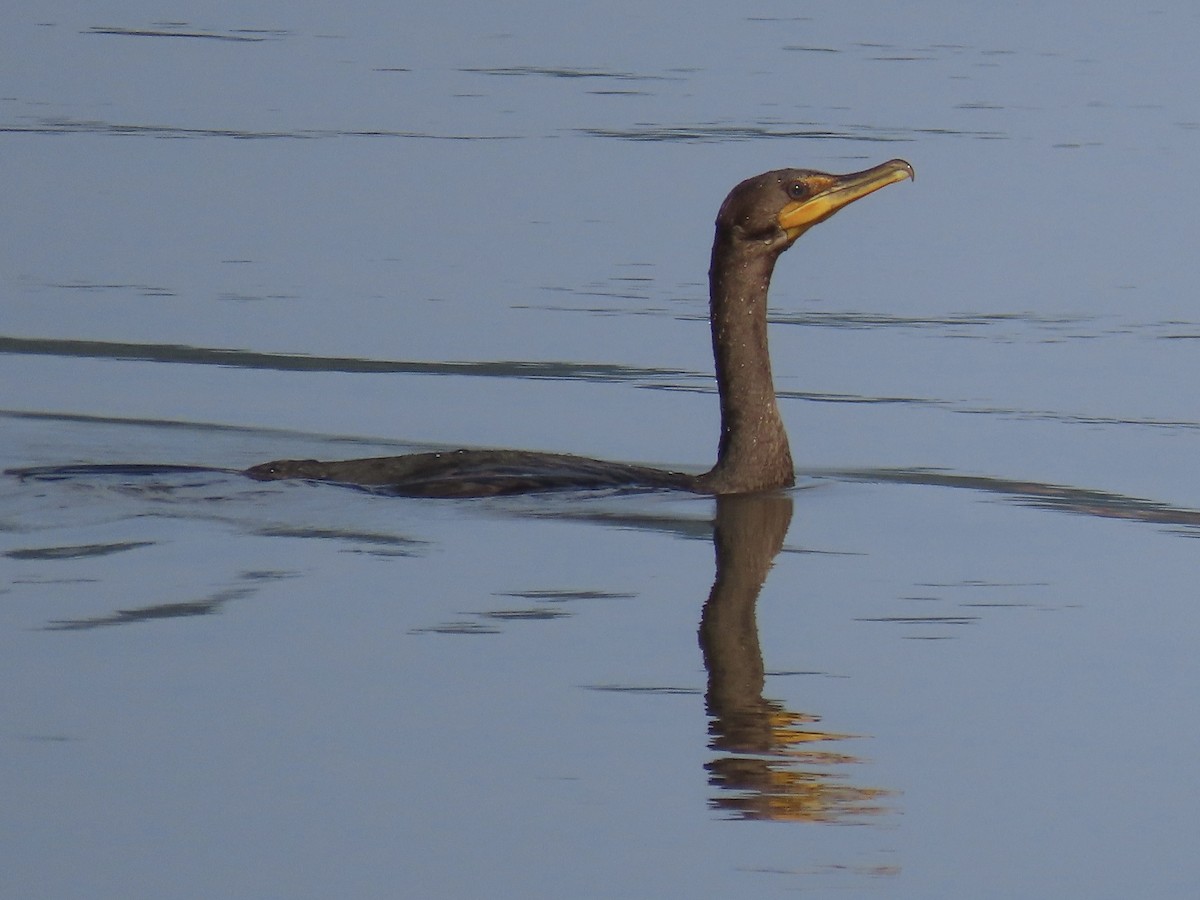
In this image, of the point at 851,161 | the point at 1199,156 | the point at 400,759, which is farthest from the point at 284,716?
the point at 1199,156

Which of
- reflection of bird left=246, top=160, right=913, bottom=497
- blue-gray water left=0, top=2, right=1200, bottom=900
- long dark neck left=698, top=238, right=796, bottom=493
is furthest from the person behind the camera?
long dark neck left=698, top=238, right=796, bottom=493

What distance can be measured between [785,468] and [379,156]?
6814 mm

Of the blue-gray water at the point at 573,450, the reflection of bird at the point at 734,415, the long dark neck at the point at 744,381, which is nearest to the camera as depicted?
the blue-gray water at the point at 573,450

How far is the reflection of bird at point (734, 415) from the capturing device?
8148mm

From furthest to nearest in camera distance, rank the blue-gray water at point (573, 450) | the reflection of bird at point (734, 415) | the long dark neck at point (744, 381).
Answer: the long dark neck at point (744, 381), the reflection of bird at point (734, 415), the blue-gray water at point (573, 450)

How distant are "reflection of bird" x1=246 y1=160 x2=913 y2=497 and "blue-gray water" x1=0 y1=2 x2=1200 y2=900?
5.0 inches

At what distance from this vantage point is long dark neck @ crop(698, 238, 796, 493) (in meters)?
8.47

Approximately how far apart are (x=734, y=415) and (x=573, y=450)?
0.95m

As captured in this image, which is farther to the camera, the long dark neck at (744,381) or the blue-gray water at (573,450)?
the long dark neck at (744,381)

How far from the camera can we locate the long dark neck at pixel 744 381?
8.47m

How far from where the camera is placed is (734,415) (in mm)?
8555

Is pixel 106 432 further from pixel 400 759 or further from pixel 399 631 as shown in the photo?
pixel 400 759

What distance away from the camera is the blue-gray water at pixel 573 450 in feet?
16.4

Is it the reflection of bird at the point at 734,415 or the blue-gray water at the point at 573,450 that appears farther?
the reflection of bird at the point at 734,415
